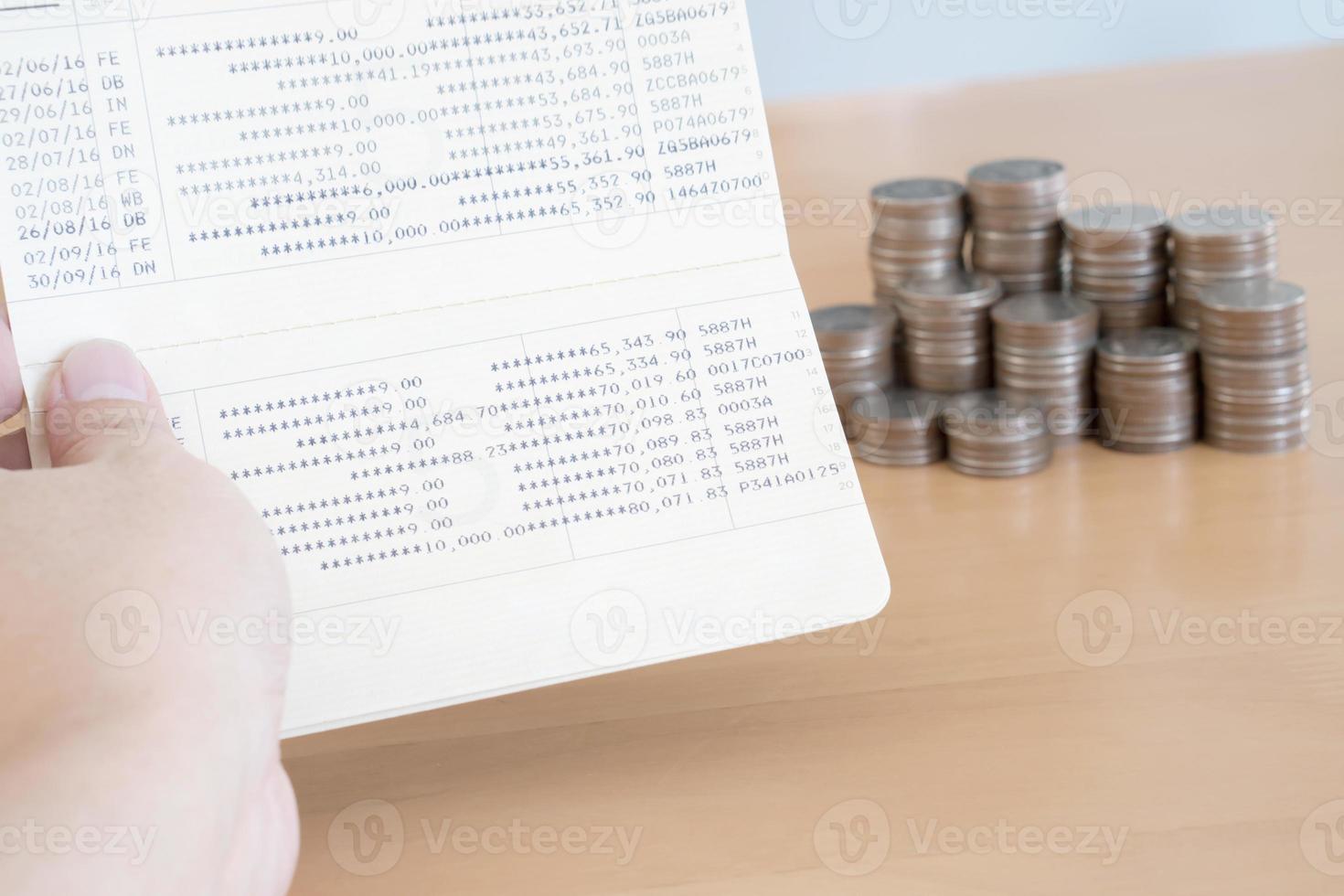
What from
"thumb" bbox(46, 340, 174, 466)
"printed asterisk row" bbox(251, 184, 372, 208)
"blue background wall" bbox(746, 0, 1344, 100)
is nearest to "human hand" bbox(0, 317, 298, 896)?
"thumb" bbox(46, 340, 174, 466)

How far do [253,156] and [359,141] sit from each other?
0.16 feet

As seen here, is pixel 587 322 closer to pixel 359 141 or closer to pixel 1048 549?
pixel 359 141

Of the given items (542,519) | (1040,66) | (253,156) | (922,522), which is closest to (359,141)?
(253,156)

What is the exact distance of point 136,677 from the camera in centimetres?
44

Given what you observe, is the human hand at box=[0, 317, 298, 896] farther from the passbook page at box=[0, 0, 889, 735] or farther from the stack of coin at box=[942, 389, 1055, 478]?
the stack of coin at box=[942, 389, 1055, 478]

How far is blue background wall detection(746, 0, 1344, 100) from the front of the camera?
228 cm

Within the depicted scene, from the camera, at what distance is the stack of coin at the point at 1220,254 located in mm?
917

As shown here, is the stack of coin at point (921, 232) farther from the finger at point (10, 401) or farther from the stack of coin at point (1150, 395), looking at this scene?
the finger at point (10, 401)

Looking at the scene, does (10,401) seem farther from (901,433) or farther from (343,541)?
(901,433)

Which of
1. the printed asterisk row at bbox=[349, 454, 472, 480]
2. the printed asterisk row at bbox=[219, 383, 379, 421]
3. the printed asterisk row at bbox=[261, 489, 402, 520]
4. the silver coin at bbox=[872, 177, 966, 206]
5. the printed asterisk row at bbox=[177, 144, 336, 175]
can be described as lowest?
the printed asterisk row at bbox=[261, 489, 402, 520]

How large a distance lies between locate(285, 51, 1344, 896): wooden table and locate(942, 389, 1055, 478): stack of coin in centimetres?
2

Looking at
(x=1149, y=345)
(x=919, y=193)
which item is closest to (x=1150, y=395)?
(x=1149, y=345)

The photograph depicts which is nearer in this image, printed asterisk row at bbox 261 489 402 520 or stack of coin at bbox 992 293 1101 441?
printed asterisk row at bbox 261 489 402 520

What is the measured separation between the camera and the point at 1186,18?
228 centimetres
